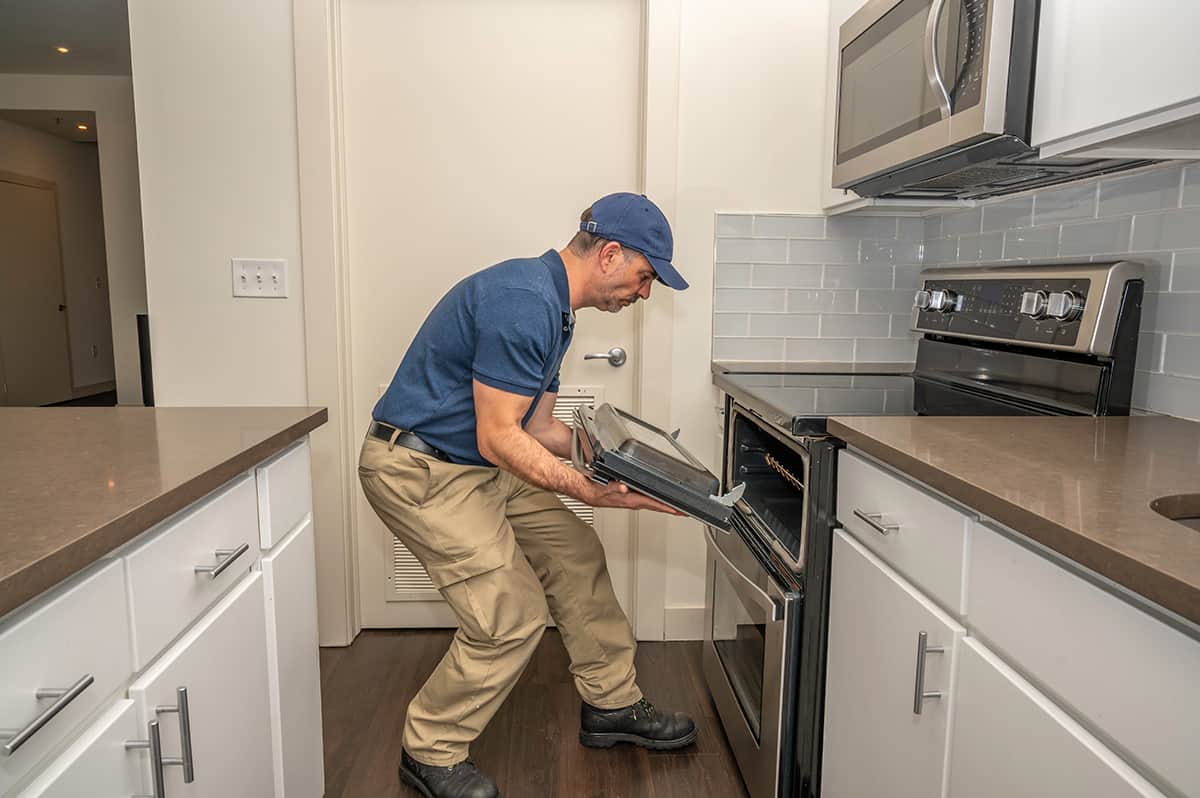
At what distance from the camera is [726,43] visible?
239 centimetres

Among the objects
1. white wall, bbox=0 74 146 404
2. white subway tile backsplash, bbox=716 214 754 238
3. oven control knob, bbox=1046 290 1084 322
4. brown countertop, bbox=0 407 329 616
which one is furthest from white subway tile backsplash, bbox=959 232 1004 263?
white wall, bbox=0 74 146 404

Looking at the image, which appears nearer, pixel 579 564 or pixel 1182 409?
pixel 1182 409

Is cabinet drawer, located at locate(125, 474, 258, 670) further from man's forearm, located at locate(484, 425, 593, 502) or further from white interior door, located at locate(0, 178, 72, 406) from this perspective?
white interior door, located at locate(0, 178, 72, 406)

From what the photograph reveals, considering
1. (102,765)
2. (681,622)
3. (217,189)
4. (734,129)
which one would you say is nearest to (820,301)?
(734,129)

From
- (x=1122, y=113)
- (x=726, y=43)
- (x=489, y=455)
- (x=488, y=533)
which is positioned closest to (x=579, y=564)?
(x=488, y=533)

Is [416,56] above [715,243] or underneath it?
above

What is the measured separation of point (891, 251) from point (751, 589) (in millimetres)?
1324

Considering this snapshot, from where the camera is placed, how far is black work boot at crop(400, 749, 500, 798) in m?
1.72

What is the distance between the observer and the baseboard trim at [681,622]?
8.60 ft

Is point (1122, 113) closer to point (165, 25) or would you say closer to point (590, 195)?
point (590, 195)

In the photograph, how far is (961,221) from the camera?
7.26ft

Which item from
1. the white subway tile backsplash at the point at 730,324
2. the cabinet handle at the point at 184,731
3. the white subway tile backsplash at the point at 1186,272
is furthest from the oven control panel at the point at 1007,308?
the cabinet handle at the point at 184,731

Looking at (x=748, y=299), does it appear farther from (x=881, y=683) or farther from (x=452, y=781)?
(x=452, y=781)

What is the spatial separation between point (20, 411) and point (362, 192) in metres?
1.28
